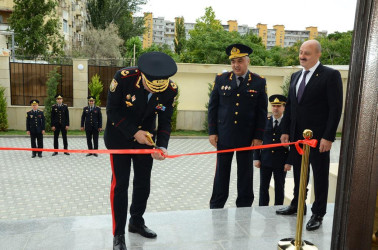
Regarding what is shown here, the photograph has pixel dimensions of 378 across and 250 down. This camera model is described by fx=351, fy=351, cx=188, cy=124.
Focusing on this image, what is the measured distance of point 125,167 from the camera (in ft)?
9.52

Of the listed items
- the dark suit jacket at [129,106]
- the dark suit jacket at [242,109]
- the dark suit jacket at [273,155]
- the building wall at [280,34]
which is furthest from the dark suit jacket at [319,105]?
the building wall at [280,34]

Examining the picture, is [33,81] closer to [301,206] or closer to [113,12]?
[301,206]

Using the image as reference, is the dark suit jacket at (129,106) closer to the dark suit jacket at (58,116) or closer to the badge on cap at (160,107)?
the badge on cap at (160,107)

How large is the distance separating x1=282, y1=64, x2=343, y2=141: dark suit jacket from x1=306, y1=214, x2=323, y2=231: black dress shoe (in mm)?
804

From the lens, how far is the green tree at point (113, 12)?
33.7 meters

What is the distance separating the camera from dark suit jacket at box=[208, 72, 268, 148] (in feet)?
12.6

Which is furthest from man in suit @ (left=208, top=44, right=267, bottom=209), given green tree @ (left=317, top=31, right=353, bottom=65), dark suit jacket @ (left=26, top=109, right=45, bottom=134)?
green tree @ (left=317, top=31, right=353, bottom=65)

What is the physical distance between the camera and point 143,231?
3184 mm

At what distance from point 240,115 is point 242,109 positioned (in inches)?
2.7

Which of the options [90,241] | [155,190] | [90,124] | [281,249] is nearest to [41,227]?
[90,241]

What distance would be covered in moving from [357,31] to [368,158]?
439 millimetres

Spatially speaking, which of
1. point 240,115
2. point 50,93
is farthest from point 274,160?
point 50,93

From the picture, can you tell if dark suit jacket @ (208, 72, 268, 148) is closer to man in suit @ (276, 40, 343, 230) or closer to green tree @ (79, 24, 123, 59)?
man in suit @ (276, 40, 343, 230)

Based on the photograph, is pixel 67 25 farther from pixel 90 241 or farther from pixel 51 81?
pixel 90 241
